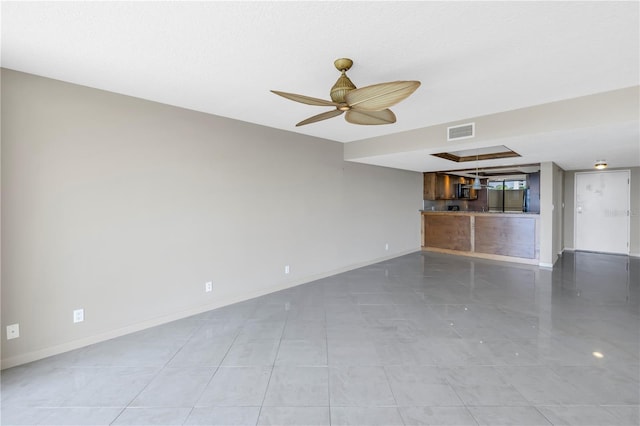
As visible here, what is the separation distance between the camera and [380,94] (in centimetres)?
193

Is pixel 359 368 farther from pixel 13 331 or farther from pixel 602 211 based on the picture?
pixel 602 211

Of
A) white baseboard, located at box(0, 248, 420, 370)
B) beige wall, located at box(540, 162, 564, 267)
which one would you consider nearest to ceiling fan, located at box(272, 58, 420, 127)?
white baseboard, located at box(0, 248, 420, 370)

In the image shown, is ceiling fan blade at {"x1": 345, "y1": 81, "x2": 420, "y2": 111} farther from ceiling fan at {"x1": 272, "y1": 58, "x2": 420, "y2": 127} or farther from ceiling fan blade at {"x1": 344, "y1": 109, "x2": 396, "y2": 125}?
ceiling fan blade at {"x1": 344, "y1": 109, "x2": 396, "y2": 125}

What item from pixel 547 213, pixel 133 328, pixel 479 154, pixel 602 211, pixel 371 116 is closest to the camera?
pixel 371 116

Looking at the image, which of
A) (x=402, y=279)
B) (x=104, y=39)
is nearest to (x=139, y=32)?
(x=104, y=39)

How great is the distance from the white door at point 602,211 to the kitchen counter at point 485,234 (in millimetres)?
2742

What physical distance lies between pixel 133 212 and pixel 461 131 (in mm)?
3982

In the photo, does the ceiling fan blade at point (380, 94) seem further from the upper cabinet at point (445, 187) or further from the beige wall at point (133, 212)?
the upper cabinet at point (445, 187)

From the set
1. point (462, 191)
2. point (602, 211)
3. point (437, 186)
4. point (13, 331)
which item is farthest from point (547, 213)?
point (13, 331)

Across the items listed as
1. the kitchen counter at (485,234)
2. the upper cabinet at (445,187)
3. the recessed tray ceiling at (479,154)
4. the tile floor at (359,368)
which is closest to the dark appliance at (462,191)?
the upper cabinet at (445,187)

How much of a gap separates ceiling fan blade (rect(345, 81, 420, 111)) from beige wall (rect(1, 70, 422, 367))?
7.39 feet

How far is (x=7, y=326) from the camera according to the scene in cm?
243

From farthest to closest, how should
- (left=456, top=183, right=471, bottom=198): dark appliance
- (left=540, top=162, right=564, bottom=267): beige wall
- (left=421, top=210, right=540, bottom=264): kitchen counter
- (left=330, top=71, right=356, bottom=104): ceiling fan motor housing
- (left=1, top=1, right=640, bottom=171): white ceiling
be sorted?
(left=456, top=183, right=471, bottom=198): dark appliance → (left=421, top=210, right=540, bottom=264): kitchen counter → (left=540, top=162, right=564, bottom=267): beige wall → (left=330, top=71, right=356, bottom=104): ceiling fan motor housing → (left=1, top=1, right=640, bottom=171): white ceiling

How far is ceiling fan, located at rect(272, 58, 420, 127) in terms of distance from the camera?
1.87m
